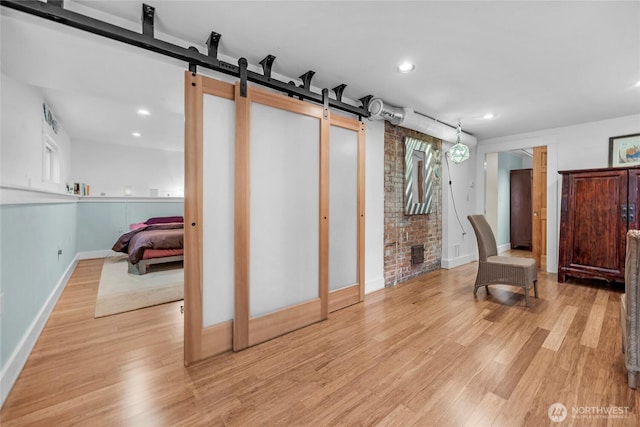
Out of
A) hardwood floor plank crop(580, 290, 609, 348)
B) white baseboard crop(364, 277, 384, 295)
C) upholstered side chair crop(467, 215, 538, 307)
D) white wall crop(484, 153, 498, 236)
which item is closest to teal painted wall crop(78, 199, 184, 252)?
white baseboard crop(364, 277, 384, 295)

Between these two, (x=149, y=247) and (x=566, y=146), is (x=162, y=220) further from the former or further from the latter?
(x=566, y=146)

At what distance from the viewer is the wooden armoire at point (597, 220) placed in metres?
3.54

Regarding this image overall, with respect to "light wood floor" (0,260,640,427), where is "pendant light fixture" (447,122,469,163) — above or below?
above

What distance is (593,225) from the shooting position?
3.78 metres

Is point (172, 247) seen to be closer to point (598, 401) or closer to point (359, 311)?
point (359, 311)

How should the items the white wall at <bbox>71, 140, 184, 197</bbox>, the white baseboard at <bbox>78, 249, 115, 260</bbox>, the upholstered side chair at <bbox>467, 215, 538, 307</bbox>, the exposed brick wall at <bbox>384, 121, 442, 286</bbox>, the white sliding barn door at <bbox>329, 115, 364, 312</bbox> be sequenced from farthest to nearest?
the white wall at <bbox>71, 140, 184, 197</bbox>
the white baseboard at <bbox>78, 249, 115, 260</bbox>
the exposed brick wall at <bbox>384, 121, 442, 286</bbox>
the upholstered side chair at <bbox>467, 215, 538, 307</bbox>
the white sliding barn door at <bbox>329, 115, 364, 312</bbox>

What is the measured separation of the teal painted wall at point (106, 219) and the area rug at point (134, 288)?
1046mm

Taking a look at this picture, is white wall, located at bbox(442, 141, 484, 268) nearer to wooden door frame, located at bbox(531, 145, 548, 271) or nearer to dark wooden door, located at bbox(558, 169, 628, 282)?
wooden door frame, located at bbox(531, 145, 548, 271)

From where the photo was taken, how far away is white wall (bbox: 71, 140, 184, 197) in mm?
5883

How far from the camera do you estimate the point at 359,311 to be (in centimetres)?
296

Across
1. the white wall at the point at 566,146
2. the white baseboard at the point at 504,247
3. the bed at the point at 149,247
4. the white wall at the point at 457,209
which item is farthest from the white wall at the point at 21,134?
the white baseboard at the point at 504,247

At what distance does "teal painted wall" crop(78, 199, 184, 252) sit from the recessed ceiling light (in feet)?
20.5

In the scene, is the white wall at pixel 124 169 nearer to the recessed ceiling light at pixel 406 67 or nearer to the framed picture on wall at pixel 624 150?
the recessed ceiling light at pixel 406 67

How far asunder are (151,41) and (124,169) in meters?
5.62
